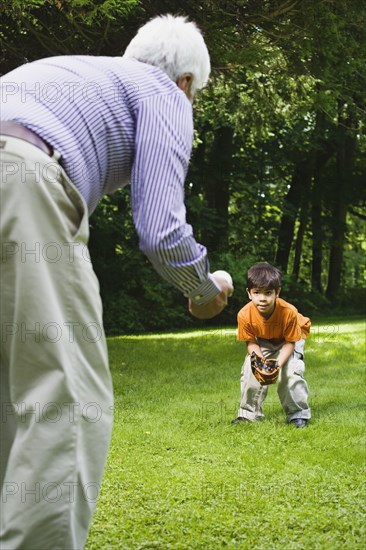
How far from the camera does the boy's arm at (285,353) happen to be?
221 inches

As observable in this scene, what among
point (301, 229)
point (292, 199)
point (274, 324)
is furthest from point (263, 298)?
point (301, 229)

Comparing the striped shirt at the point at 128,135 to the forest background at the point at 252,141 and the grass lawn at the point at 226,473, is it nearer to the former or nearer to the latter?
the grass lawn at the point at 226,473

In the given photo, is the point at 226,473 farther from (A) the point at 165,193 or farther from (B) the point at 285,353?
(A) the point at 165,193

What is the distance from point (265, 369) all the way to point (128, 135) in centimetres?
349

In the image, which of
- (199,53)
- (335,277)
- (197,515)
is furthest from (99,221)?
(199,53)

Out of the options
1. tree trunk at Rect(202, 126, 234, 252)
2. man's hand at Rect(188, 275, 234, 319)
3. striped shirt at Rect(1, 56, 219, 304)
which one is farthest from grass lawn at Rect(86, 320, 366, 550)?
tree trunk at Rect(202, 126, 234, 252)

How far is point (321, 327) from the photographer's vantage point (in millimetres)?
15086

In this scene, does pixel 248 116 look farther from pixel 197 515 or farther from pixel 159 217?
pixel 159 217

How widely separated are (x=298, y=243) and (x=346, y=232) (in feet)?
5.44

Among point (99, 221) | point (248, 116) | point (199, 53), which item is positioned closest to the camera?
point (199, 53)

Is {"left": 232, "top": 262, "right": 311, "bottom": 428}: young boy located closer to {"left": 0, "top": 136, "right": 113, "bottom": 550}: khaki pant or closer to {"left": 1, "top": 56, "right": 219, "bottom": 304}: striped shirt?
{"left": 1, "top": 56, "right": 219, "bottom": 304}: striped shirt

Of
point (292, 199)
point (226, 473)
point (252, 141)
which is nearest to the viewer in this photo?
point (226, 473)

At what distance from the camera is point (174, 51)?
2439 mm

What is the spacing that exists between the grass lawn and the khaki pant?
1359 mm
